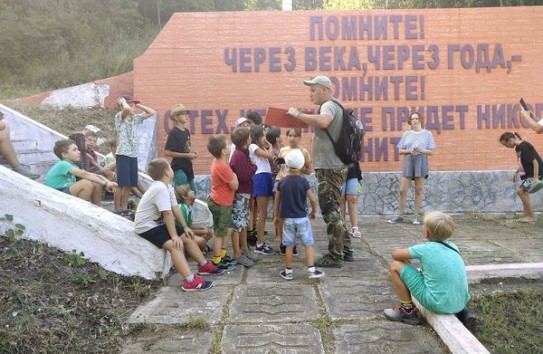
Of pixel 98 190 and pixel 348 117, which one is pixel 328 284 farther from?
pixel 98 190

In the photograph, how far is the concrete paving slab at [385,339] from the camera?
3.00 m

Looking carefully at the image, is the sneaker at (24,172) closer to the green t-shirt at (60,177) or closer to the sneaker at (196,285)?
the green t-shirt at (60,177)

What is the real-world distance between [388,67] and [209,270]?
6.18 meters

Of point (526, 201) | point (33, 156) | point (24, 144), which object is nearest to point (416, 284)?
point (526, 201)

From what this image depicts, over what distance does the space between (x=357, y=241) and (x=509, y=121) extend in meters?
5.02

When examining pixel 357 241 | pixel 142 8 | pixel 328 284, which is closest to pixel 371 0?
pixel 142 8

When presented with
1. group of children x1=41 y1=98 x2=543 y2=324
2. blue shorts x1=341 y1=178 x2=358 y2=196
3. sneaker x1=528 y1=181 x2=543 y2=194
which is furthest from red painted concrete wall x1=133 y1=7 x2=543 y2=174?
blue shorts x1=341 y1=178 x2=358 y2=196

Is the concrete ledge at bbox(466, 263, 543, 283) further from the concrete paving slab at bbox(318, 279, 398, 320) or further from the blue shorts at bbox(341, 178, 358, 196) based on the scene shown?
the blue shorts at bbox(341, 178, 358, 196)

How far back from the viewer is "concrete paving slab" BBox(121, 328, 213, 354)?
9.84 feet

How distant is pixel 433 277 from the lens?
Answer: 10.6 ft

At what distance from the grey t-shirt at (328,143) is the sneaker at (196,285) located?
1470 millimetres

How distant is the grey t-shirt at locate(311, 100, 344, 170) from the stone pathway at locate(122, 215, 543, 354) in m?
1.00

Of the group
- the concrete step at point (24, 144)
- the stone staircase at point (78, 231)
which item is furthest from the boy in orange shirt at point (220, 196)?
the concrete step at point (24, 144)

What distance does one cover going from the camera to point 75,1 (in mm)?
17531
